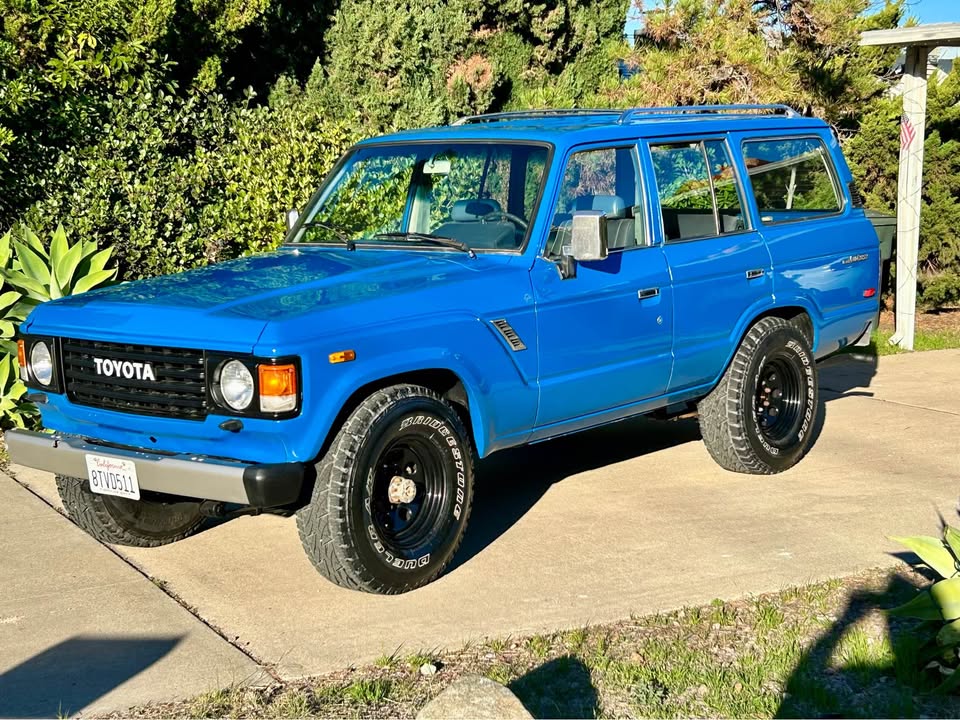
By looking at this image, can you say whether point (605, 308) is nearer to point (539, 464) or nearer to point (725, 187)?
point (725, 187)

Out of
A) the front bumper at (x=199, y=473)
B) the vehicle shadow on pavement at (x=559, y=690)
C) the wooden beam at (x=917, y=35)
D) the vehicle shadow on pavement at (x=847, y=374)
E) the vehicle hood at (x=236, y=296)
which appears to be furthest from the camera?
the wooden beam at (x=917, y=35)

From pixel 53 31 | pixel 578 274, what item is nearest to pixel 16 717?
pixel 578 274

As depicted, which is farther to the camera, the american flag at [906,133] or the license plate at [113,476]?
the american flag at [906,133]

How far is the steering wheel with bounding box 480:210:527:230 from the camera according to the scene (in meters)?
5.92

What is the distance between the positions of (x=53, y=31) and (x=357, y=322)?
6.22 meters

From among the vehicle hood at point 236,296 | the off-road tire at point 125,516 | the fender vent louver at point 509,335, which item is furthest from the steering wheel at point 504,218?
the off-road tire at point 125,516

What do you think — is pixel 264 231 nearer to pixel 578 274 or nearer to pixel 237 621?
pixel 578 274

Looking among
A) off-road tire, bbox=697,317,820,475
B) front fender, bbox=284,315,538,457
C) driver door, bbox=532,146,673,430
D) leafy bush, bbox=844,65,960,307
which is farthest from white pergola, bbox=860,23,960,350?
front fender, bbox=284,315,538,457

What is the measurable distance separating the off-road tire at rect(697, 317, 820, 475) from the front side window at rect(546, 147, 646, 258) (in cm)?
108

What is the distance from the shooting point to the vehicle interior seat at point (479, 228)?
590cm

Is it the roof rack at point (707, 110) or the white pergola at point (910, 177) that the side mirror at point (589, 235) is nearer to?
the roof rack at point (707, 110)

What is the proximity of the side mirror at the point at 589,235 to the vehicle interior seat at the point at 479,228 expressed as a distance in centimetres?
32

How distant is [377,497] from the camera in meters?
5.16

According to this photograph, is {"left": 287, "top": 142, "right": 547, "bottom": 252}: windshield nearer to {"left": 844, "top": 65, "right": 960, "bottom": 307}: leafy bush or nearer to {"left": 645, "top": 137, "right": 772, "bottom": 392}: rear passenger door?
{"left": 645, "top": 137, "right": 772, "bottom": 392}: rear passenger door
